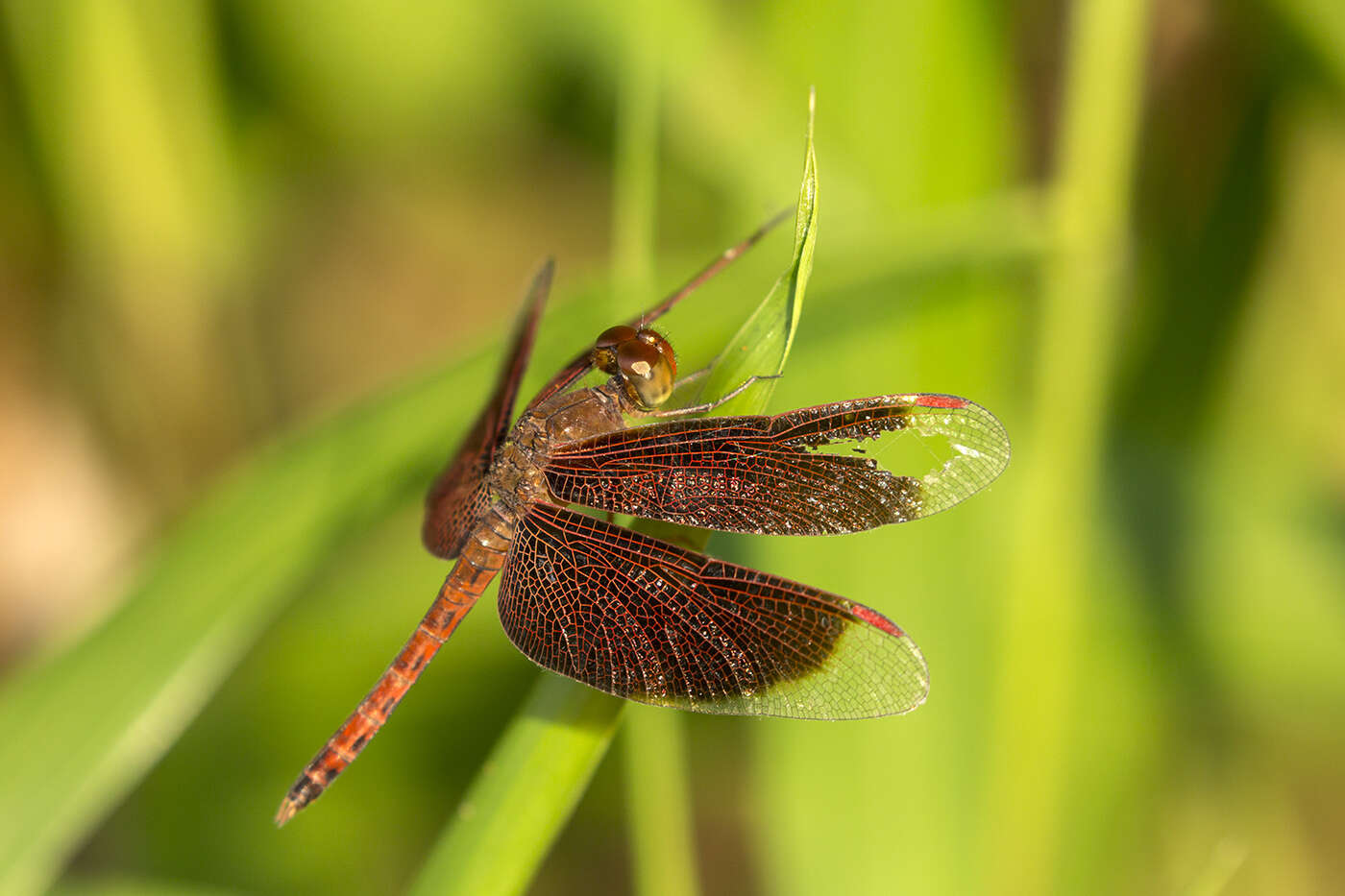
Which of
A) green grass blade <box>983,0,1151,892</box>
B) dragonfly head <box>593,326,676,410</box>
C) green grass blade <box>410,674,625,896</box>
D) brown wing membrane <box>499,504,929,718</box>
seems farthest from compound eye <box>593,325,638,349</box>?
green grass blade <box>983,0,1151,892</box>

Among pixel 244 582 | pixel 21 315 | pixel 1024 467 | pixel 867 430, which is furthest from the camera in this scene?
pixel 21 315

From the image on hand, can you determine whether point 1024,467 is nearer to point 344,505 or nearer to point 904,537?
point 904,537

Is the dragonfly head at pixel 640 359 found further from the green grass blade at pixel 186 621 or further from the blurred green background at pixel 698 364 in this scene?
the green grass blade at pixel 186 621

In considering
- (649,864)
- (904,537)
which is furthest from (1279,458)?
(649,864)

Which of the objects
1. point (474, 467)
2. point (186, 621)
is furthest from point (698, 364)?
point (186, 621)

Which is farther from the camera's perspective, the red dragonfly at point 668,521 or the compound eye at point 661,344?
the compound eye at point 661,344

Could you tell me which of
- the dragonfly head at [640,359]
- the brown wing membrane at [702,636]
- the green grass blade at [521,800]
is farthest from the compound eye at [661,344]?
the green grass blade at [521,800]

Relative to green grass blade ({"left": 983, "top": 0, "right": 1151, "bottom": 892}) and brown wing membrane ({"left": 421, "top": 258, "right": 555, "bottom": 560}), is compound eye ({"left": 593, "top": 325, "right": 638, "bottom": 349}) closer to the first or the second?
brown wing membrane ({"left": 421, "top": 258, "right": 555, "bottom": 560})

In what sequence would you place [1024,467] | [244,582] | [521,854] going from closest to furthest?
[521,854] → [244,582] → [1024,467]

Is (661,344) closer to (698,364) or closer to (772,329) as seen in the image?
(698,364)
